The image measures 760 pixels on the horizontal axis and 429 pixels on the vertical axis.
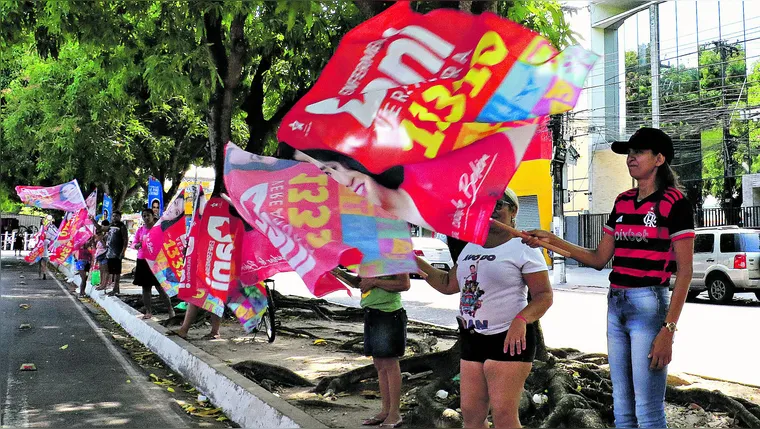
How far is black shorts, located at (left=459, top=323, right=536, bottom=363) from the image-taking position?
12.7ft

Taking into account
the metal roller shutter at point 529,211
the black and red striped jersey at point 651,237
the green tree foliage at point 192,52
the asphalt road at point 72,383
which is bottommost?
the asphalt road at point 72,383

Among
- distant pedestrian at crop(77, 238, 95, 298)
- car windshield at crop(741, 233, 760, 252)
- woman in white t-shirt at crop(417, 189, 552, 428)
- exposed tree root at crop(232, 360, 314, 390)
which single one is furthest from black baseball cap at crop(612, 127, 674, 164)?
distant pedestrian at crop(77, 238, 95, 298)

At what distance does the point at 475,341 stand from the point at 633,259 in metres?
0.93

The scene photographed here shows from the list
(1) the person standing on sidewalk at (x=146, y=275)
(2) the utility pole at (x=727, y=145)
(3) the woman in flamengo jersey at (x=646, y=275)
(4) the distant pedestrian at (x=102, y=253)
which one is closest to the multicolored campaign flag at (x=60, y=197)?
(4) the distant pedestrian at (x=102, y=253)

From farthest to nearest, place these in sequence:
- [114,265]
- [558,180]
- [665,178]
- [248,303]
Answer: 1. [558,180]
2. [114,265]
3. [248,303]
4. [665,178]

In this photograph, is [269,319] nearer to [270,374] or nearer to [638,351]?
[270,374]

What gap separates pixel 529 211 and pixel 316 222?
166 cm

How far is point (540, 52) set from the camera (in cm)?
381

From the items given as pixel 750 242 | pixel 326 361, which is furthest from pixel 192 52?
pixel 750 242

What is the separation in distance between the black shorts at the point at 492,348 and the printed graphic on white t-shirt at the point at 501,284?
37mm

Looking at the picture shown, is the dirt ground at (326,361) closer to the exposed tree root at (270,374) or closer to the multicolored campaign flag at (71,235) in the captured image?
the exposed tree root at (270,374)

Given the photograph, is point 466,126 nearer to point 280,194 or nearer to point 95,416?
point 280,194

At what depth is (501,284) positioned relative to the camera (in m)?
3.95

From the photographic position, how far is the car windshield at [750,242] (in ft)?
57.8
